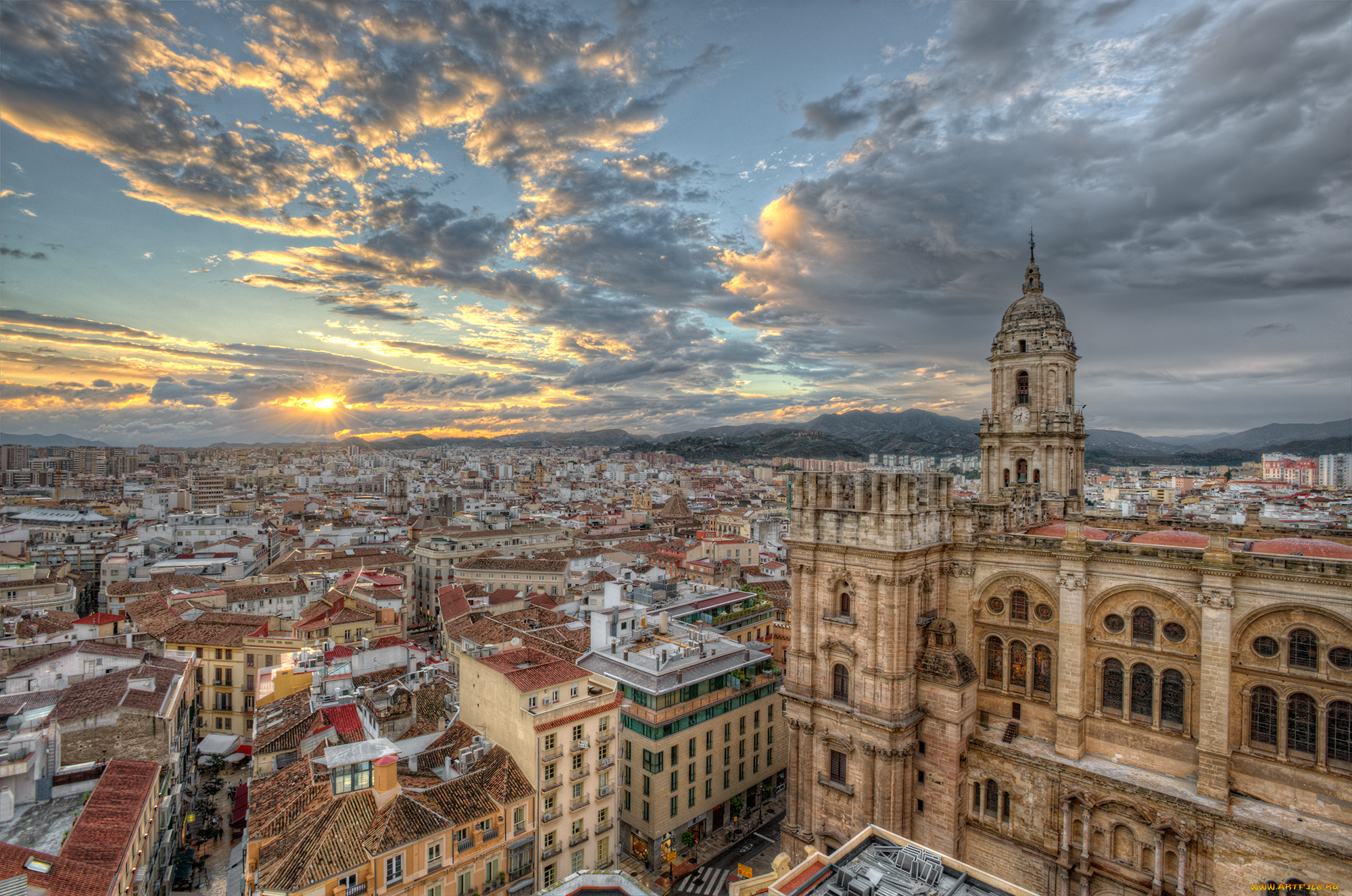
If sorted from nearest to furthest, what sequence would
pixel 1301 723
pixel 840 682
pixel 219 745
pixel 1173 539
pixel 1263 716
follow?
pixel 1301 723, pixel 1263 716, pixel 1173 539, pixel 840 682, pixel 219 745

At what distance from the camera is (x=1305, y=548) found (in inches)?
1116

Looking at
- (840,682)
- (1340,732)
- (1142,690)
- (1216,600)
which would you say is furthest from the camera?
(840,682)

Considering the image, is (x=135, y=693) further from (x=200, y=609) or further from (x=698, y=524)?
(x=698, y=524)

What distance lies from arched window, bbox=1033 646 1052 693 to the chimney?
99.8ft

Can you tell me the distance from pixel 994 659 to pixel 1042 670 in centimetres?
228

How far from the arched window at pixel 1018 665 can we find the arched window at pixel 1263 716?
8713mm

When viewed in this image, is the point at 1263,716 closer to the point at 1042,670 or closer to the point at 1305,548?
the point at 1305,548

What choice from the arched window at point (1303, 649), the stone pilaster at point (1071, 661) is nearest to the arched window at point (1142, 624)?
the stone pilaster at point (1071, 661)

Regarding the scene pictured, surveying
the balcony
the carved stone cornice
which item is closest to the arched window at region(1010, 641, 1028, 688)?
the carved stone cornice

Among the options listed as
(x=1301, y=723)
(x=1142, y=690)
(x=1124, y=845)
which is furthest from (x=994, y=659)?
(x=1301, y=723)

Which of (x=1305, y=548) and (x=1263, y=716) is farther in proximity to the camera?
(x=1305, y=548)

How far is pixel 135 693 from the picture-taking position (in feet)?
120

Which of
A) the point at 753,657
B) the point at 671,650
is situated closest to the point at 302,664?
the point at 671,650

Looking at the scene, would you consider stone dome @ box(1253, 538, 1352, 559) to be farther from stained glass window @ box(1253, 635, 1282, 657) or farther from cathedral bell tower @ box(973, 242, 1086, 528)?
cathedral bell tower @ box(973, 242, 1086, 528)
